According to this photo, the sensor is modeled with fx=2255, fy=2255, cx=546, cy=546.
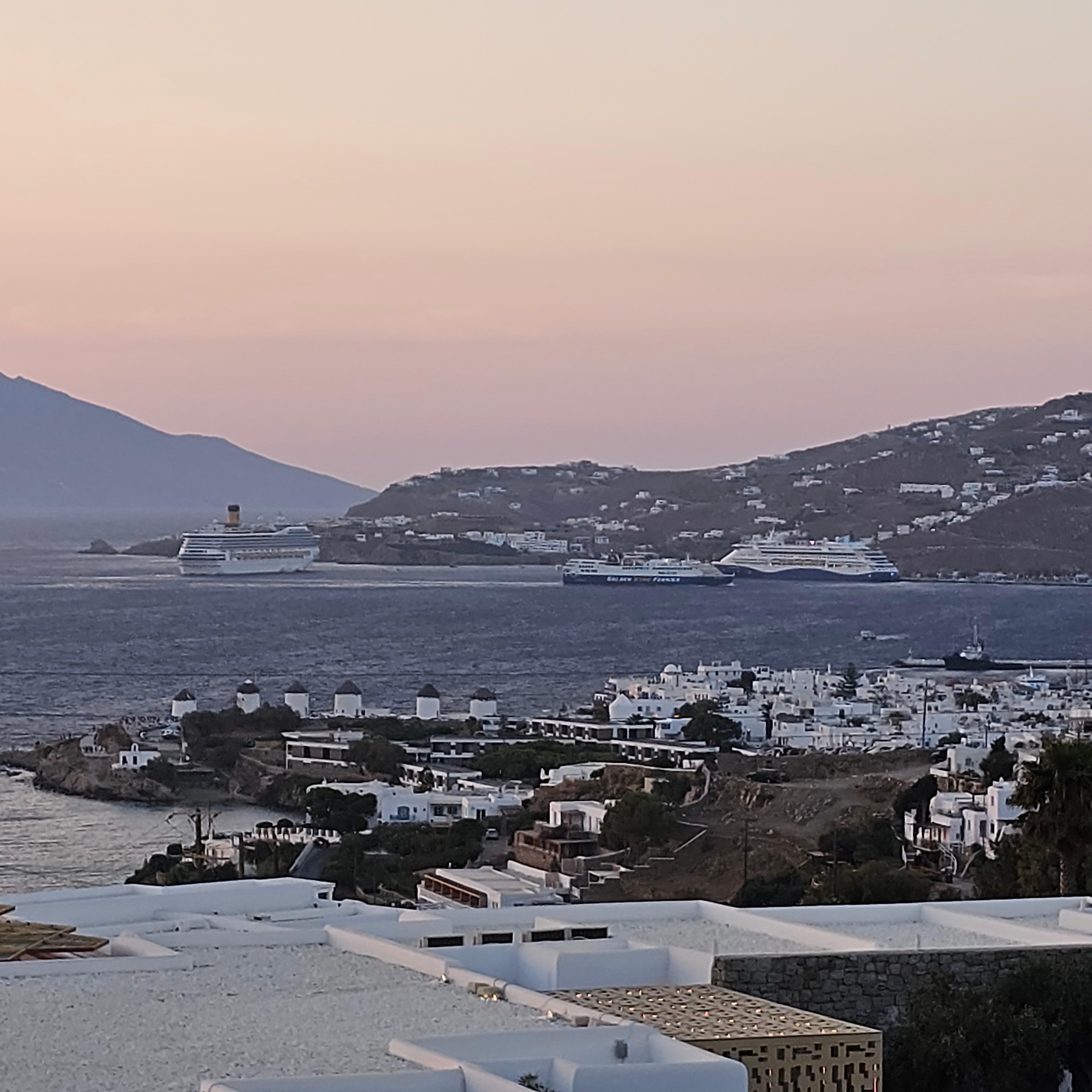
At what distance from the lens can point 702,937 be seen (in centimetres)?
971

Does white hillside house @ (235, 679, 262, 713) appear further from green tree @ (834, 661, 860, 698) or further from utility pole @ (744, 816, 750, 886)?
utility pole @ (744, 816, 750, 886)

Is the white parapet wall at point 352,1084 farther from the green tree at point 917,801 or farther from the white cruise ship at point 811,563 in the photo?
the white cruise ship at point 811,563

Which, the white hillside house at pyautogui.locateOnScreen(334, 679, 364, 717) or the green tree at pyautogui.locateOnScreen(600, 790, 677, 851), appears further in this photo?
the white hillside house at pyautogui.locateOnScreen(334, 679, 364, 717)

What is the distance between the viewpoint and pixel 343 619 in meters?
76.3

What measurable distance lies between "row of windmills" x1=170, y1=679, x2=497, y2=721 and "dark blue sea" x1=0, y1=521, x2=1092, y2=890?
200 centimetres

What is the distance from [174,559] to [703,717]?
282ft

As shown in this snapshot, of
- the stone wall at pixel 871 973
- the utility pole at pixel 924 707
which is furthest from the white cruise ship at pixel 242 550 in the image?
the stone wall at pixel 871 973

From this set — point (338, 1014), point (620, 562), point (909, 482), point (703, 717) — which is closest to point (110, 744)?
point (703, 717)

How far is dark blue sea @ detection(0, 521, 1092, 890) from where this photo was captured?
1879 inches

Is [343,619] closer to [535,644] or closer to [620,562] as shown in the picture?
[535,644]

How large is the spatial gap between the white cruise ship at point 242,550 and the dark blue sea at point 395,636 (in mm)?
1137

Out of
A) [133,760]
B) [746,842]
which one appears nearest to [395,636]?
[133,760]

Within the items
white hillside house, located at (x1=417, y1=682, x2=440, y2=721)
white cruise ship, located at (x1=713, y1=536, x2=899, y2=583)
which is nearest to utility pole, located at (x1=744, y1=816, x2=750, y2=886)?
white hillside house, located at (x1=417, y1=682, x2=440, y2=721)

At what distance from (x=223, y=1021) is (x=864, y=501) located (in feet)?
419
